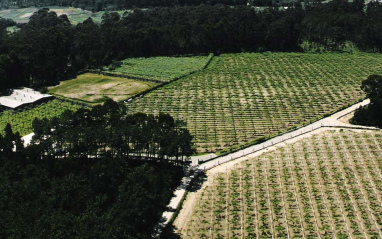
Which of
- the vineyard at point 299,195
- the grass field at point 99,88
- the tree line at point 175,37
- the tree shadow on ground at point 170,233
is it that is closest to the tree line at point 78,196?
the tree shadow on ground at point 170,233

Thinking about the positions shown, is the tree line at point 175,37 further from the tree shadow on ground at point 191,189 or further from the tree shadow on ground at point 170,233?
the tree shadow on ground at point 170,233

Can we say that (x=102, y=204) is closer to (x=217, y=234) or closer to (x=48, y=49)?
(x=217, y=234)

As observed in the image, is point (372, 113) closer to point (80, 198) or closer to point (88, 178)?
point (88, 178)

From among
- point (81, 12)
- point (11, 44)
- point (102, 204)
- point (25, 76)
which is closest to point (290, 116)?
point (102, 204)

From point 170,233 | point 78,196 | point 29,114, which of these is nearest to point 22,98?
point 29,114

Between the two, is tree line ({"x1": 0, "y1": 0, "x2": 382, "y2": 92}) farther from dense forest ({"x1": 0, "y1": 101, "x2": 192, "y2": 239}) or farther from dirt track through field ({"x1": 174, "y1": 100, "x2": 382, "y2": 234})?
dirt track through field ({"x1": 174, "y1": 100, "x2": 382, "y2": 234})
